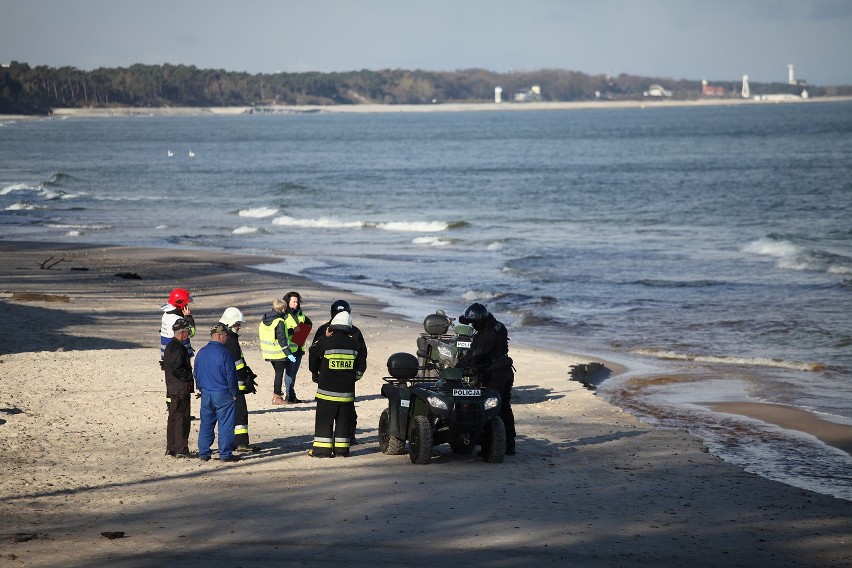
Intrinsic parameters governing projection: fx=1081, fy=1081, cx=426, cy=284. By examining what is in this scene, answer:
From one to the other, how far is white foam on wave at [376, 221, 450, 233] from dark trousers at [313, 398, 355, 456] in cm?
3498

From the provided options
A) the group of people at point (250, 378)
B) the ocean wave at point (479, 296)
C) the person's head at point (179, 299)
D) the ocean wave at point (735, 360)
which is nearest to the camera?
the group of people at point (250, 378)

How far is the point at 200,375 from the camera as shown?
10.8m

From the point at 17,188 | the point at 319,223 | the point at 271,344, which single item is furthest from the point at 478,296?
the point at 17,188

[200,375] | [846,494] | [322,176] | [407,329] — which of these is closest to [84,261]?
[407,329]

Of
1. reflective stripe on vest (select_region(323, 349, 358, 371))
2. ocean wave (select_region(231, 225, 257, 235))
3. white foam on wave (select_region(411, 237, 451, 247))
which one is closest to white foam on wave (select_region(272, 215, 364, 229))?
ocean wave (select_region(231, 225, 257, 235))

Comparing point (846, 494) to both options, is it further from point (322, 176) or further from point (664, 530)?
point (322, 176)

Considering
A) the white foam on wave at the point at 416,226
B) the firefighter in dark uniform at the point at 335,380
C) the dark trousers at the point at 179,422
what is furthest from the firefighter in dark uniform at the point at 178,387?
the white foam on wave at the point at 416,226

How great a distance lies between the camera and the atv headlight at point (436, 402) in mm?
10688

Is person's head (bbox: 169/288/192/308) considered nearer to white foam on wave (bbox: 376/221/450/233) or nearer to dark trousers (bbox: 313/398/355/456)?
dark trousers (bbox: 313/398/355/456)

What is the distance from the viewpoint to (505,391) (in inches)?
451

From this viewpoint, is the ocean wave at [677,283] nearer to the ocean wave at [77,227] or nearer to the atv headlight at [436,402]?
the atv headlight at [436,402]

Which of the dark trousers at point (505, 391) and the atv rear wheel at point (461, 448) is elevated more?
the dark trousers at point (505, 391)

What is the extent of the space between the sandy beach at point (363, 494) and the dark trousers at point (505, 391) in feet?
1.10

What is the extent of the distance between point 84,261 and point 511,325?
13572mm
